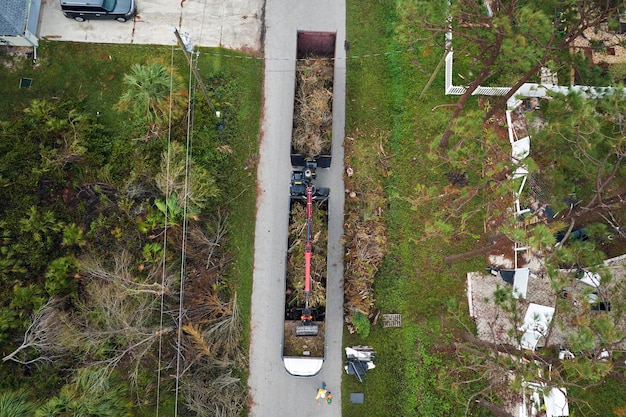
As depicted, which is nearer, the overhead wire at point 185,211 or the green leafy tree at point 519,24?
the green leafy tree at point 519,24

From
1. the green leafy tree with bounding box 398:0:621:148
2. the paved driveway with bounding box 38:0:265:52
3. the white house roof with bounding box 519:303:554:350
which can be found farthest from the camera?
the paved driveway with bounding box 38:0:265:52

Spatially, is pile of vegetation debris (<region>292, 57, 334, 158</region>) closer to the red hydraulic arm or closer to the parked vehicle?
the red hydraulic arm

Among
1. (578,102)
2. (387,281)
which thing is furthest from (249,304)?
(578,102)

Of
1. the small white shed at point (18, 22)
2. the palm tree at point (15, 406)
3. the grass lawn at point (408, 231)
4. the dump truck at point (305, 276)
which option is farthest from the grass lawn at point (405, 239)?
the small white shed at point (18, 22)

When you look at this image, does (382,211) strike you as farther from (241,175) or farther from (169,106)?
(169,106)

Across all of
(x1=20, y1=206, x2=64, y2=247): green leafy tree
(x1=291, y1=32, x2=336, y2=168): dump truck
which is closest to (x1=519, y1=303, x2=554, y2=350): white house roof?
(x1=291, y1=32, x2=336, y2=168): dump truck

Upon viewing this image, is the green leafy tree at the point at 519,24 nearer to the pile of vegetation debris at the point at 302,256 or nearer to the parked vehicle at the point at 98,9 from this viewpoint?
the pile of vegetation debris at the point at 302,256

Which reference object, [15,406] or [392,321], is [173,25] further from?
[392,321]
